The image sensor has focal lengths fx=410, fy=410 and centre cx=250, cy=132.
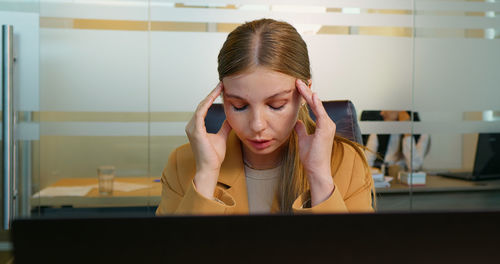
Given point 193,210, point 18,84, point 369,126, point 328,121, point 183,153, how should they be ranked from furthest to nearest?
point 369,126, point 18,84, point 183,153, point 328,121, point 193,210

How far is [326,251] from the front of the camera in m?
0.38

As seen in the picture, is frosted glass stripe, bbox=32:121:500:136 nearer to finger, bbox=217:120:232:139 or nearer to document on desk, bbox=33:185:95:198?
document on desk, bbox=33:185:95:198

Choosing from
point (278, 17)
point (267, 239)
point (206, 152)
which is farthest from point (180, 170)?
point (278, 17)

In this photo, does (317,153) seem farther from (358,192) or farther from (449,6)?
(449,6)

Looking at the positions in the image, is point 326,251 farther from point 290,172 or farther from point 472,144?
point 472,144

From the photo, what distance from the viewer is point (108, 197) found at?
2863mm

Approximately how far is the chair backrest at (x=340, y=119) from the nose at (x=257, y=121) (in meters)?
0.44

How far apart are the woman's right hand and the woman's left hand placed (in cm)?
24

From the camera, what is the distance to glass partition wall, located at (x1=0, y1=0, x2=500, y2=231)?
283cm

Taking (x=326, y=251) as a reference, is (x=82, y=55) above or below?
above

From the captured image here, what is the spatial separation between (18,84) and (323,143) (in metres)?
2.44

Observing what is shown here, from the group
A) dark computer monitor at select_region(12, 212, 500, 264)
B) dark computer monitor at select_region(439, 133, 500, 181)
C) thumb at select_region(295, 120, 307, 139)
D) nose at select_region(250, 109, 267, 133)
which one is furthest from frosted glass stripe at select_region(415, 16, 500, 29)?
dark computer monitor at select_region(12, 212, 500, 264)

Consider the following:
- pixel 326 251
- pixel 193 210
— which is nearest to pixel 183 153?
pixel 193 210

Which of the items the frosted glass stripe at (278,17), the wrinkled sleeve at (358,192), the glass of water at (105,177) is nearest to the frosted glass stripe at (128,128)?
the glass of water at (105,177)
